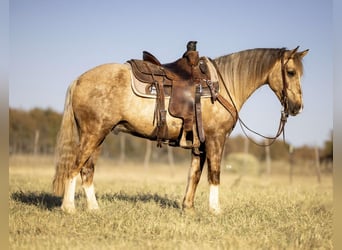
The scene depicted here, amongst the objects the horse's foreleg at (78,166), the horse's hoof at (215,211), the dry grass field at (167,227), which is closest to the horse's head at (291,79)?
the dry grass field at (167,227)

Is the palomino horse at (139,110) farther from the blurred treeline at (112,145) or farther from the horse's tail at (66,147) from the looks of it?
the blurred treeline at (112,145)

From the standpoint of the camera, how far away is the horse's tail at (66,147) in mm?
6523

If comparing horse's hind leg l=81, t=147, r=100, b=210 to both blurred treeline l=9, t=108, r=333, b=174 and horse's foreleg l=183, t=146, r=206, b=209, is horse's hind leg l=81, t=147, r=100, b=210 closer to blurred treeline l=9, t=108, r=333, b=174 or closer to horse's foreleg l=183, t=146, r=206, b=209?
horse's foreleg l=183, t=146, r=206, b=209

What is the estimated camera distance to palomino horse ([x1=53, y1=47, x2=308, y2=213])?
6.42 metres

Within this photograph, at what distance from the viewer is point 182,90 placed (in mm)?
6555

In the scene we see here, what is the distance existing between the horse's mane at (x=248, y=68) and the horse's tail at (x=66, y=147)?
106 inches

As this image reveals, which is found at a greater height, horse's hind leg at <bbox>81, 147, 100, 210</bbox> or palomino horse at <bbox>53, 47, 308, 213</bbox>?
palomino horse at <bbox>53, 47, 308, 213</bbox>

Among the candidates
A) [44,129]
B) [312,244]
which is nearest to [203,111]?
[312,244]

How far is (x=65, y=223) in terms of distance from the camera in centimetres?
548

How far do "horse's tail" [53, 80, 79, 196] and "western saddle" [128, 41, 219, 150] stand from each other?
127 cm

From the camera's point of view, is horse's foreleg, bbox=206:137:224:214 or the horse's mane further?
the horse's mane

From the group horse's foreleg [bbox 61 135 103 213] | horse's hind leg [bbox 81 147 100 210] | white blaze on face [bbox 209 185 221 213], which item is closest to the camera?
horse's foreleg [bbox 61 135 103 213]

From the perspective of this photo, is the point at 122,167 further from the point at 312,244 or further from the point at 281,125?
the point at 312,244

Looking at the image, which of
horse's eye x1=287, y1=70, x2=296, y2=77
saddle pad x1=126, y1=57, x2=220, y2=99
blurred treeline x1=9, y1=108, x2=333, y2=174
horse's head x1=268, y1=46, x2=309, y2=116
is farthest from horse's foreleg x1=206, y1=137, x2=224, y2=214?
blurred treeline x1=9, y1=108, x2=333, y2=174
